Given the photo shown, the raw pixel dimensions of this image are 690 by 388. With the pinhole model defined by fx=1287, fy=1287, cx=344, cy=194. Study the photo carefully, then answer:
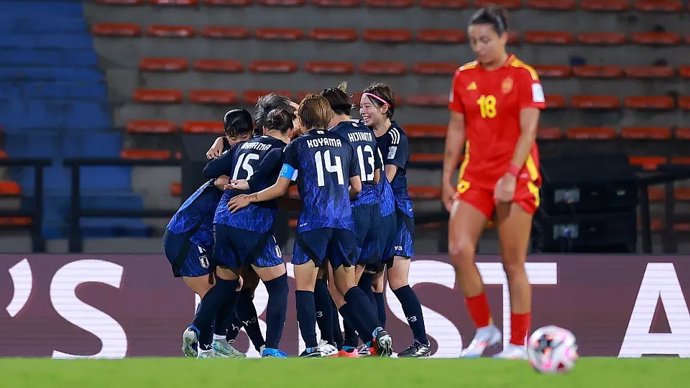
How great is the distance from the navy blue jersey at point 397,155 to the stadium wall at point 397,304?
69.9 inches

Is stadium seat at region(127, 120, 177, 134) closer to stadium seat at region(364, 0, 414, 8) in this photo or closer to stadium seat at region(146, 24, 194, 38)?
stadium seat at region(146, 24, 194, 38)

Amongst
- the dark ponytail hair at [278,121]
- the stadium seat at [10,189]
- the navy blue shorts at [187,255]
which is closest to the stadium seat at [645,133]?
the stadium seat at [10,189]

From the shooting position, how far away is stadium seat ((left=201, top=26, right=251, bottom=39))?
15609 millimetres

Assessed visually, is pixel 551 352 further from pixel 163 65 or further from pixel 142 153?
pixel 163 65

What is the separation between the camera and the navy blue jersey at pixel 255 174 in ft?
26.7

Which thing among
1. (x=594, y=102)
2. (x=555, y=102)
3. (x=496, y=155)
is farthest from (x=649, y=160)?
(x=496, y=155)

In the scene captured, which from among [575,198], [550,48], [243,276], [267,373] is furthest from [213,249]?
[550,48]

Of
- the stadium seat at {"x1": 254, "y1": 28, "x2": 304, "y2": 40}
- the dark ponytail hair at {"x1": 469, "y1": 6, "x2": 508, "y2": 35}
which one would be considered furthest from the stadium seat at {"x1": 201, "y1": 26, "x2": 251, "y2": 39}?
the dark ponytail hair at {"x1": 469, "y1": 6, "x2": 508, "y2": 35}

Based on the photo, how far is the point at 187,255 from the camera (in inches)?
338

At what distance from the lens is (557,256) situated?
1073 cm

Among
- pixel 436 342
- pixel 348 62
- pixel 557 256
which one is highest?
pixel 348 62

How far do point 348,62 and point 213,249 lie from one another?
7408 millimetres

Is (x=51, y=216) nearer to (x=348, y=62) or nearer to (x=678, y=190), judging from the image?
(x=348, y=62)

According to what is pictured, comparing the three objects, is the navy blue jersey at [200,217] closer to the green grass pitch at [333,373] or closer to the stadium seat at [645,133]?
the green grass pitch at [333,373]
